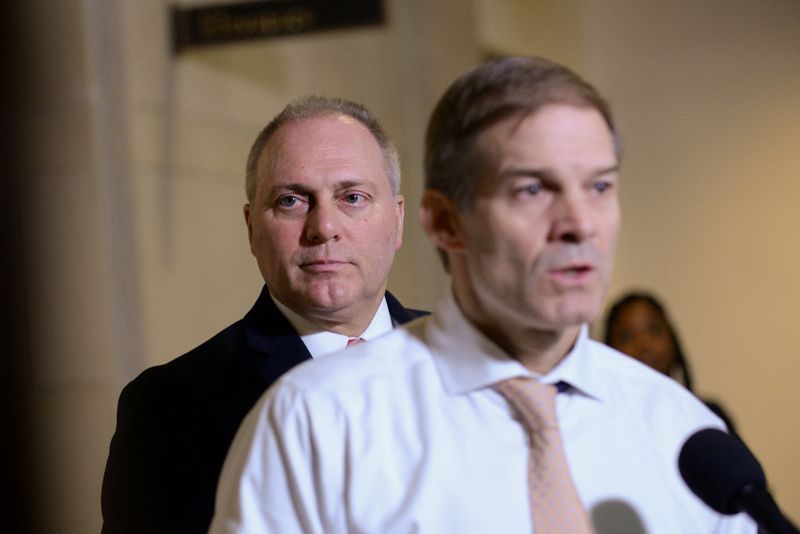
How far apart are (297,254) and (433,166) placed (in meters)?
0.13

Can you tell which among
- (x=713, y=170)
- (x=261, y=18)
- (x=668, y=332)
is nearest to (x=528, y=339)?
(x=261, y=18)

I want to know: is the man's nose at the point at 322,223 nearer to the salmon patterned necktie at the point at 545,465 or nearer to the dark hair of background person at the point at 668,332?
the salmon patterned necktie at the point at 545,465

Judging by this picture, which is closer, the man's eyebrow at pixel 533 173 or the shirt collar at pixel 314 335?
the man's eyebrow at pixel 533 173

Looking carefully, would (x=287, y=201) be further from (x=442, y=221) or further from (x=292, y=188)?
(x=442, y=221)

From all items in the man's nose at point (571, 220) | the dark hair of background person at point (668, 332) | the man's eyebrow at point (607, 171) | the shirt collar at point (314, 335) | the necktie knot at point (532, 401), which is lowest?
the dark hair of background person at point (668, 332)

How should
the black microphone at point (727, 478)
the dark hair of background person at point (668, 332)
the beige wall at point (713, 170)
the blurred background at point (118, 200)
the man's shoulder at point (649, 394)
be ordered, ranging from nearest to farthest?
the black microphone at point (727, 478)
the man's shoulder at point (649, 394)
the blurred background at point (118, 200)
the dark hair of background person at point (668, 332)
the beige wall at point (713, 170)

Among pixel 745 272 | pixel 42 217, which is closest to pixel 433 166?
pixel 42 217

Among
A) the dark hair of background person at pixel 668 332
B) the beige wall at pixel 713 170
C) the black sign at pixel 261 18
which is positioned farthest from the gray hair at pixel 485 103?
the beige wall at pixel 713 170

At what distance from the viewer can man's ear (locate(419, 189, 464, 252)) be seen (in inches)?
20.4

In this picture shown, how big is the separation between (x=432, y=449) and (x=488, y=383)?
0.05 m

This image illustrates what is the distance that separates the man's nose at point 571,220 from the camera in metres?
0.48

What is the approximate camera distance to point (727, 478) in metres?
0.48

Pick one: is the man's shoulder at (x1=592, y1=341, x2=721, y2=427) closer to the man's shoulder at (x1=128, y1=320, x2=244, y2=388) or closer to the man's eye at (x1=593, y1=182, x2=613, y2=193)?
A: the man's eye at (x1=593, y1=182, x2=613, y2=193)

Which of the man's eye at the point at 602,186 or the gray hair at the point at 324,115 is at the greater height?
the gray hair at the point at 324,115
